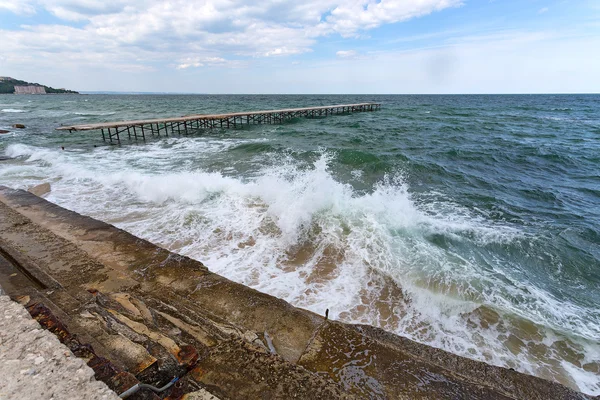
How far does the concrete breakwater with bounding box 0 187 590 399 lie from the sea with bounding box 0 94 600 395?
1.03 m

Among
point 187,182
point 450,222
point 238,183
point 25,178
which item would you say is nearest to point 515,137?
point 450,222

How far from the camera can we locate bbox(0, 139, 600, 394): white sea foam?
434 centimetres

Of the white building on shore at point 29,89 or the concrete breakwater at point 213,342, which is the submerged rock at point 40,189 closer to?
the concrete breakwater at point 213,342

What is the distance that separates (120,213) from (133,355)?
6547mm

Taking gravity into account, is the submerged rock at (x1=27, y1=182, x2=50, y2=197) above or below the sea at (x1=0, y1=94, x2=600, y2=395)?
above

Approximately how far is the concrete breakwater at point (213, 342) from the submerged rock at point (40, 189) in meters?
5.92

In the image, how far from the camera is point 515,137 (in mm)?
20172

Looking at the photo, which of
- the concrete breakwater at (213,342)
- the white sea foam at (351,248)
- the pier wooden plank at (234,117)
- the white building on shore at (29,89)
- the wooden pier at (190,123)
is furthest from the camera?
the white building on shore at (29,89)

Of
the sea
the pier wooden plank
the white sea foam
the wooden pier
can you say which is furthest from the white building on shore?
the white sea foam

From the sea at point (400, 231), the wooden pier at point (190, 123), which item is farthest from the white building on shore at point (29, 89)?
the sea at point (400, 231)

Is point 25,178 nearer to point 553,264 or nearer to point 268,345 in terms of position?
point 268,345

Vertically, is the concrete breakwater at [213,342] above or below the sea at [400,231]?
above

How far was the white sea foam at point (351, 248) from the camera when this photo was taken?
4344mm

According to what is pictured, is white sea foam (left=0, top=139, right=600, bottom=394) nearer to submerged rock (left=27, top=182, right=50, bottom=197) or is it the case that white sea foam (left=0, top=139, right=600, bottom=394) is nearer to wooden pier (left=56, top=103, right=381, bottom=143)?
submerged rock (left=27, top=182, right=50, bottom=197)
